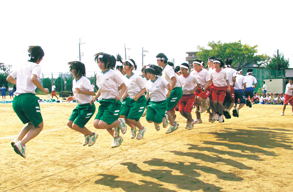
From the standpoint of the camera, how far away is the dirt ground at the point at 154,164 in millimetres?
4480

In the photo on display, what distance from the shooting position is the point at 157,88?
7617 millimetres

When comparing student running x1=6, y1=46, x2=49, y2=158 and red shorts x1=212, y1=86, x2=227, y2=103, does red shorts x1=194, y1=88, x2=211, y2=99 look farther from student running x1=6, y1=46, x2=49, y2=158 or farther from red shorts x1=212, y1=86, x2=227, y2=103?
student running x1=6, y1=46, x2=49, y2=158

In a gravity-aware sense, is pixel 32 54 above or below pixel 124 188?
above

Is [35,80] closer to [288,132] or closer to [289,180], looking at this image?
[289,180]

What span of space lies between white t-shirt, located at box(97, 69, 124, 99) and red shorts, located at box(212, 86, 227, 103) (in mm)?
5161

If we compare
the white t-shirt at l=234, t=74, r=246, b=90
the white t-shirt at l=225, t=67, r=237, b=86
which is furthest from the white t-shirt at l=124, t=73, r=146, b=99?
the white t-shirt at l=234, t=74, r=246, b=90

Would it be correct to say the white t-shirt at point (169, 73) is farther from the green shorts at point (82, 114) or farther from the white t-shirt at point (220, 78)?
the green shorts at point (82, 114)

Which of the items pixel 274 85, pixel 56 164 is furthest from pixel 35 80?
pixel 274 85

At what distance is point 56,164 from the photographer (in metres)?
5.71

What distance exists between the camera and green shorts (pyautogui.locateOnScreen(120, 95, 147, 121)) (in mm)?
7191

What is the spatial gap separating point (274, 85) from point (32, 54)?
3698 centimetres

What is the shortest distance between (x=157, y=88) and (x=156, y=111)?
61 cm

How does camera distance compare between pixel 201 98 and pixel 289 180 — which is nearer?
pixel 289 180

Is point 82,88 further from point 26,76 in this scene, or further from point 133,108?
point 133,108
